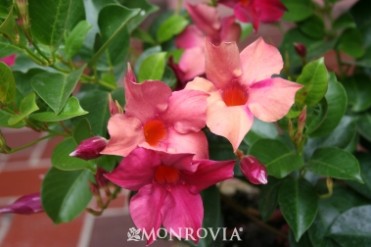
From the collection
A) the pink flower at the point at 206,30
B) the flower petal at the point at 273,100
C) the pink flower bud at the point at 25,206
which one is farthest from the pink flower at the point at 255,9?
the pink flower bud at the point at 25,206

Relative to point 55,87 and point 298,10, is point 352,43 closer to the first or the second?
point 298,10

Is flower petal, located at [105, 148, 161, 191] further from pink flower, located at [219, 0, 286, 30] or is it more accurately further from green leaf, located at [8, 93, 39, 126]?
pink flower, located at [219, 0, 286, 30]

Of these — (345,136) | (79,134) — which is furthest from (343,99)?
(79,134)

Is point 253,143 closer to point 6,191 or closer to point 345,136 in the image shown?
point 345,136

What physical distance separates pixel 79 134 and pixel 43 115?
0.15ft

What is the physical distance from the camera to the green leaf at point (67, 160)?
520 millimetres

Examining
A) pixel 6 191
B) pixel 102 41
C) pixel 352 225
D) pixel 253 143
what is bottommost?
pixel 6 191

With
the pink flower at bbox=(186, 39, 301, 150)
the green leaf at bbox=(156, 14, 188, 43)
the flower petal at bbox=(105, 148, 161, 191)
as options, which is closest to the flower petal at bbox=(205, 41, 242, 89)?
the pink flower at bbox=(186, 39, 301, 150)

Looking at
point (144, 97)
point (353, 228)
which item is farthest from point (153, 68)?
point (353, 228)

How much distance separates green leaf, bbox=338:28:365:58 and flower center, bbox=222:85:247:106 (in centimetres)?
38

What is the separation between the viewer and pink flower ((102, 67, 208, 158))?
1.35 ft

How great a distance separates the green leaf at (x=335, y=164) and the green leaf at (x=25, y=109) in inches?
13.4

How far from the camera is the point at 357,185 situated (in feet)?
2.05

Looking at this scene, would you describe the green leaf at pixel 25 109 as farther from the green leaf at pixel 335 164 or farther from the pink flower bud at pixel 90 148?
the green leaf at pixel 335 164
